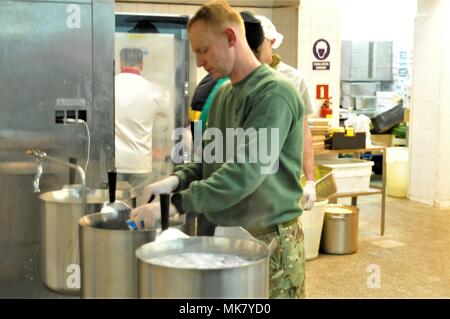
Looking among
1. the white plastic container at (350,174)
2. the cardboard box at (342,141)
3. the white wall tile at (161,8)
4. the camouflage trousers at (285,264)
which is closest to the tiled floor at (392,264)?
the white plastic container at (350,174)

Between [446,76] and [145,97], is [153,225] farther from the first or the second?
[446,76]

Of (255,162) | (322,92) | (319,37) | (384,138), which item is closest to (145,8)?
(319,37)

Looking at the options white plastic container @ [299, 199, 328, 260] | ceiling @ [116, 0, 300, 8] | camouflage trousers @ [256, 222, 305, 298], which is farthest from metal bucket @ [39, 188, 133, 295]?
ceiling @ [116, 0, 300, 8]

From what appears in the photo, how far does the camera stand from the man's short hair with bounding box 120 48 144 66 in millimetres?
4840

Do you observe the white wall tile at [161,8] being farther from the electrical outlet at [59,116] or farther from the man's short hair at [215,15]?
the man's short hair at [215,15]

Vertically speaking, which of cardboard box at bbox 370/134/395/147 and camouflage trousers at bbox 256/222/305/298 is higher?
cardboard box at bbox 370/134/395/147

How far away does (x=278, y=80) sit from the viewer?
2.04m

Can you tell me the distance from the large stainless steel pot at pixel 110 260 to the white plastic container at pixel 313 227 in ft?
11.4

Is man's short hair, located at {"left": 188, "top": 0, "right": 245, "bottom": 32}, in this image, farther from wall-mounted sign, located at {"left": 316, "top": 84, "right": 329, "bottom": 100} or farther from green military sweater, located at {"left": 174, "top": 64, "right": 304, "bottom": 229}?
wall-mounted sign, located at {"left": 316, "top": 84, "right": 329, "bottom": 100}

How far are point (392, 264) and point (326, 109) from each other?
2.11 metres

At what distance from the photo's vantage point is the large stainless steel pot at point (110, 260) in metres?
1.64

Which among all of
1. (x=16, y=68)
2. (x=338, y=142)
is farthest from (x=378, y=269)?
(x=16, y=68)

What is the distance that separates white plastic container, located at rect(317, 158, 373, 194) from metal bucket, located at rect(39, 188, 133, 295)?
349 centimetres

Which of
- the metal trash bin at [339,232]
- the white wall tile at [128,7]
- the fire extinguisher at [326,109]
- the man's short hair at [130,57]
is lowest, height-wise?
the metal trash bin at [339,232]
